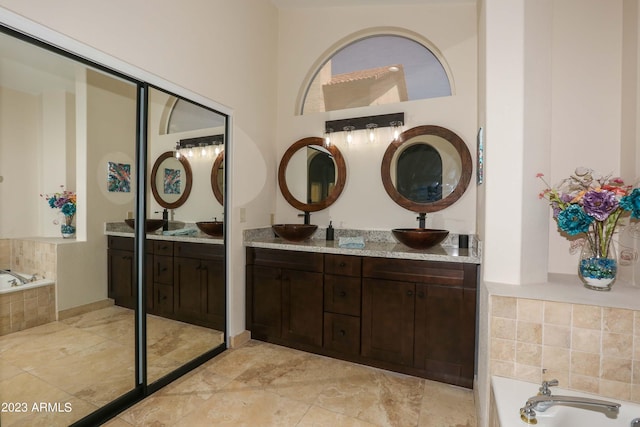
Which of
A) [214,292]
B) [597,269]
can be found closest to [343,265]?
[214,292]

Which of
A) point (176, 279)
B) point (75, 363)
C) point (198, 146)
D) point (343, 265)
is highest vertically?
point (198, 146)

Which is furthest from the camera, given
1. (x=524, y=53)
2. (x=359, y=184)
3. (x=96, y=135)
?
(x=359, y=184)

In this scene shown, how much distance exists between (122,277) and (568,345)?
264cm

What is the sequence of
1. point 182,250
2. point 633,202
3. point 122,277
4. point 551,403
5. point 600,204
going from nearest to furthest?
point 551,403 < point 633,202 < point 600,204 < point 122,277 < point 182,250

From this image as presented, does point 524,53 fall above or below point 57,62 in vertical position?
above

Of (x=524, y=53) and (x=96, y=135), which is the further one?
(x=96, y=135)

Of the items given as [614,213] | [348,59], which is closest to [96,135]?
[348,59]

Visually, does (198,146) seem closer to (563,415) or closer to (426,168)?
(426,168)

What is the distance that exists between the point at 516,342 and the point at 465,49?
2.51 metres

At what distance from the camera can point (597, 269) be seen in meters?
1.65

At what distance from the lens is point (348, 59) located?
128 inches

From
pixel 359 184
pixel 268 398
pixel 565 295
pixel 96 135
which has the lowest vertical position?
pixel 268 398

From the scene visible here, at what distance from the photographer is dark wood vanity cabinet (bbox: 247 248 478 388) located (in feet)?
7.10

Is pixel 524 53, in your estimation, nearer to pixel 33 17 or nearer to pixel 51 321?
pixel 33 17
